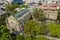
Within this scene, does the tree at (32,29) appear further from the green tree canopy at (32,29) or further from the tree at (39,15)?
the tree at (39,15)

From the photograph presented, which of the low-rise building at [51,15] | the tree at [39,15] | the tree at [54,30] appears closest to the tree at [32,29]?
the tree at [54,30]

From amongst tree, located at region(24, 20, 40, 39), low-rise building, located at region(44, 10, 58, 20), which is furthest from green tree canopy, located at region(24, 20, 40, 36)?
low-rise building, located at region(44, 10, 58, 20)

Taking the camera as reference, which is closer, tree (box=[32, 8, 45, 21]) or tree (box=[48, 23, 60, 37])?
tree (box=[48, 23, 60, 37])

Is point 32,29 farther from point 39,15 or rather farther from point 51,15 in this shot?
point 51,15

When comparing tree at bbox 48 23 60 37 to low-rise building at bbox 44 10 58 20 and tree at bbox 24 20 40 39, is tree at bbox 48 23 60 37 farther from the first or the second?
low-rise building at bbox 44 10 58 20

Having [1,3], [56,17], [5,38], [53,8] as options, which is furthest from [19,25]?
[1,3]

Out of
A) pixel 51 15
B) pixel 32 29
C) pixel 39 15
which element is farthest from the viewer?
pixel 51 15

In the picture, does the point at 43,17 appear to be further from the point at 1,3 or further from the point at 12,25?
the point at 1,3

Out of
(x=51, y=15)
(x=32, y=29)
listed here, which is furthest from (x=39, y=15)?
(x=32, y=29)

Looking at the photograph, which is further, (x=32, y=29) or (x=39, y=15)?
(x=39, y=15)

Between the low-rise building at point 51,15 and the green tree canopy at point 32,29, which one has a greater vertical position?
the green tree canopy at point 32,29

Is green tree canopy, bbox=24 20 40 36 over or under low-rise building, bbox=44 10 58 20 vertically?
over
